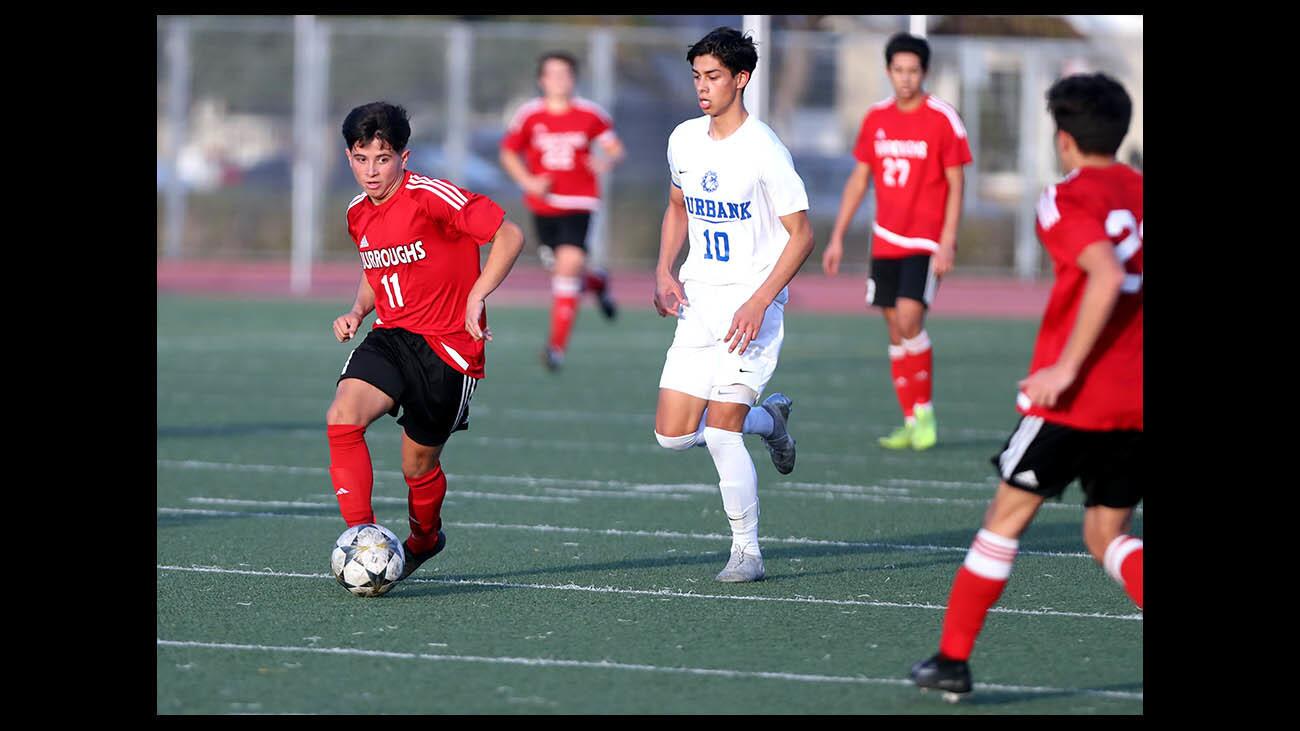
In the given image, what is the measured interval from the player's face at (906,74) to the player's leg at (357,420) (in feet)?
16.3

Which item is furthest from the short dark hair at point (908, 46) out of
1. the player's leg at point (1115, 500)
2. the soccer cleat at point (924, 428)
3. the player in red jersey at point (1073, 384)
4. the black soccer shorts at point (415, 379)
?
the player's leg at point (1115, 500)

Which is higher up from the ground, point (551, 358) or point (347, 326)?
point (347, 326)

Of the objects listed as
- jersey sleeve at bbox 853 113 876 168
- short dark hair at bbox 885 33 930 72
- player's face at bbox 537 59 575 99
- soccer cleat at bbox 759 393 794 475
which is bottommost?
soccer cleat at bbox 759 393 794 475

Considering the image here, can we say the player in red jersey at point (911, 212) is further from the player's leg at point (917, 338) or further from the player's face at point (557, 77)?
the player's face at point (557, 77)

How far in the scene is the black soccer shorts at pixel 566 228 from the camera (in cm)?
1517

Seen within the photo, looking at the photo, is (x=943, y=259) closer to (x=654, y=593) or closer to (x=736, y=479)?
(x=736, y=479)

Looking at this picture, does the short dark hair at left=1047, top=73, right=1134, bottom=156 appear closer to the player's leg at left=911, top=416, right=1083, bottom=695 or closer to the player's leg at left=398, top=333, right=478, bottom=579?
the player's leg at left=911, top=416, right=1083, bottom=695

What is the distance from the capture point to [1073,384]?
489cm

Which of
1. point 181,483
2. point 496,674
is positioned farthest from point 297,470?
point 496,674

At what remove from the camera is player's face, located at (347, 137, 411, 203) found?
21.2 ft

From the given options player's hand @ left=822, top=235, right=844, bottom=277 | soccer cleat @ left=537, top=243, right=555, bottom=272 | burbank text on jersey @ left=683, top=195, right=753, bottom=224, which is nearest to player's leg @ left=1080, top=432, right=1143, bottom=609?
burbank text on jersey @ left=683, top=195, right=753, bottom=224

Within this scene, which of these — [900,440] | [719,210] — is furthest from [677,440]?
[900,440]

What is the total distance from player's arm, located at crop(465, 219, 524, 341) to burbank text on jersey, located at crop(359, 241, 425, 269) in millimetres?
235

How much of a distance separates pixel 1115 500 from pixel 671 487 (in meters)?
4.36
